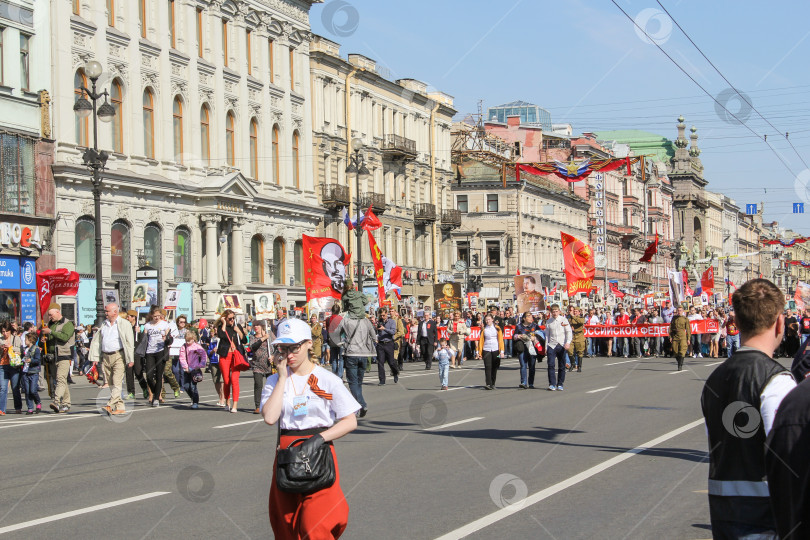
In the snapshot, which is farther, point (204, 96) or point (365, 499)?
point (204, 96)

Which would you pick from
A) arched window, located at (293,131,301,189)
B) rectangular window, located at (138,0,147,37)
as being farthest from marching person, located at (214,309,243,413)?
arched window, located at (293,131,301,189)

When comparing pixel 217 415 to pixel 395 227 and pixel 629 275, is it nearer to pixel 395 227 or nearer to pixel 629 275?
pixel 395 227

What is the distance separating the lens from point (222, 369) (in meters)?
19.1

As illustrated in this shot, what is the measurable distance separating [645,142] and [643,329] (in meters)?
130

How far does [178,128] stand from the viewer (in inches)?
1774

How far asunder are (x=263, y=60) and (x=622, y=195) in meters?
72.6

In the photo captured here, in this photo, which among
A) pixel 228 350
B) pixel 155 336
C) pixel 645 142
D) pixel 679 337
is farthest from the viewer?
pixel 645 142

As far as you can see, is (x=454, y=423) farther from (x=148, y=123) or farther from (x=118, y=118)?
(x=148, y=123)

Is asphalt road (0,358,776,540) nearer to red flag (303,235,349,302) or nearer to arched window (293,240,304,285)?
red flag (303,235,349,302)

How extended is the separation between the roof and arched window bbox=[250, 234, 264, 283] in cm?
11480

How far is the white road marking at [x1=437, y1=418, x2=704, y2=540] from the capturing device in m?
8.26

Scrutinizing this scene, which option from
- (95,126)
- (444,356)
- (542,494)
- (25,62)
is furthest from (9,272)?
(542,494)

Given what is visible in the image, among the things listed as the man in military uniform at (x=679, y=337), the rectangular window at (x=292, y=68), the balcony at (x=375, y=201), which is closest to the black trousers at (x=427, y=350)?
the man in military uniform at (x=679, y=337)

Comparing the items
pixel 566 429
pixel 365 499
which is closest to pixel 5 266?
pixel 566 429
